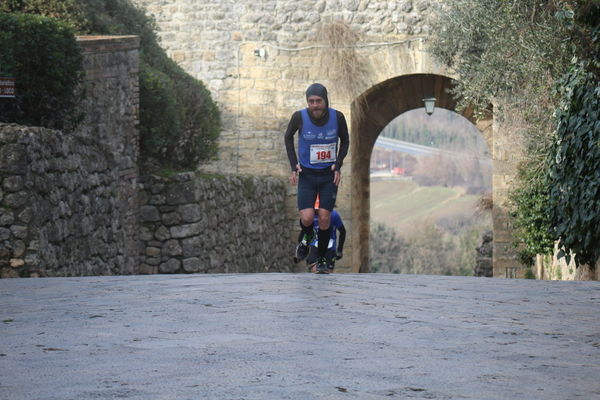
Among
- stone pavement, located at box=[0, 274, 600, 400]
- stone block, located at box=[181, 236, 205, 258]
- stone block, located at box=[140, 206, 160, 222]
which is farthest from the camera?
stone block, located at box=[181, 236, 205, 258]

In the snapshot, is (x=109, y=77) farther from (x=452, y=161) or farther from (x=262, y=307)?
(x=452, y=161)

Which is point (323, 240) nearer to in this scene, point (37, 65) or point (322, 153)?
point (322, 153)

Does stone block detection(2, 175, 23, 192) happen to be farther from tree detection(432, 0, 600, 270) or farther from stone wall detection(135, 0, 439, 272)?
stone wall detection(135, 0, 439, 272)

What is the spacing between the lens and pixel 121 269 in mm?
10711

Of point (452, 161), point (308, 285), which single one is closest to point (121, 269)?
point (308, 285)

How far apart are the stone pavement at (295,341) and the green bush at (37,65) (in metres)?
2.70

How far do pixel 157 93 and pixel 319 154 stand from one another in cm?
520

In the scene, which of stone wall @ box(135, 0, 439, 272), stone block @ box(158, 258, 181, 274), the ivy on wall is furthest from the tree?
stone block @ box(158, 258, 181, 274)

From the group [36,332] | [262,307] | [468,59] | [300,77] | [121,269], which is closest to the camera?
[36,332]

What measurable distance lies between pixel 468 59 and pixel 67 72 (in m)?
7.14

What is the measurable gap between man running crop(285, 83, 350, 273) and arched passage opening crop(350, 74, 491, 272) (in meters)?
8.94

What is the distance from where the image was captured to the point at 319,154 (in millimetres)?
8375

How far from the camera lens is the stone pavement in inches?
137

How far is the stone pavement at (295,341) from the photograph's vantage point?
347cm
